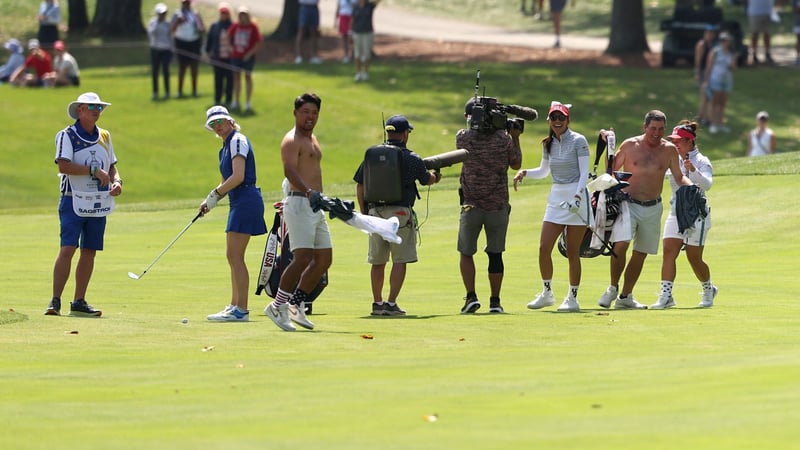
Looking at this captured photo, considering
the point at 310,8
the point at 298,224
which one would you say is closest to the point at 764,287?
the point at 298,224

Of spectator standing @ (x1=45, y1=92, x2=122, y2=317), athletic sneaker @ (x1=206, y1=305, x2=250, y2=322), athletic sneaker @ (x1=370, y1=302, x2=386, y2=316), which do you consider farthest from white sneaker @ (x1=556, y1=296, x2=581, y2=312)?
spectator standing @ (x1=45, y1=92, x2=122, y2=317)

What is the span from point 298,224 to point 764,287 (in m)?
5.71

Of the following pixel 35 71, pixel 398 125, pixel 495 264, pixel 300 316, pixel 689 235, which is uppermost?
pixel 398 125

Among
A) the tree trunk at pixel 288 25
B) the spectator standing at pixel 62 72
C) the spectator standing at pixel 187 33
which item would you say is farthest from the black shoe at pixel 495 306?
the tree trunk at pixel 288 25

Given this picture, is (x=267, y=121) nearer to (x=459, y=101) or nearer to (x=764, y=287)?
(x=459, y=101)

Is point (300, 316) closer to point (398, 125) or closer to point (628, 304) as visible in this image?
point (398, 125)

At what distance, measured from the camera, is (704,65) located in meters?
38.3

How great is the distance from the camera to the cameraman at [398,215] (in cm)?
1440

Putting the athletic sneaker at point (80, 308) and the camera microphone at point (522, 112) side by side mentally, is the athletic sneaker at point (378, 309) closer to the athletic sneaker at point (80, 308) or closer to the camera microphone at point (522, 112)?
the camera microphone at point (522, 112)

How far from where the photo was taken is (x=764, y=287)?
16734mm

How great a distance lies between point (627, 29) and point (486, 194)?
1178 inches

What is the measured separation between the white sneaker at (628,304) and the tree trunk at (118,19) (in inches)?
1339

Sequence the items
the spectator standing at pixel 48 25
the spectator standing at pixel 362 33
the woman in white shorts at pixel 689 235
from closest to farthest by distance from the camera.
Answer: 1. the woman in white shorts at pixel 689 235
2. the spectator standing at pixel 362 33
3. the spectator standing at pixel 48 25

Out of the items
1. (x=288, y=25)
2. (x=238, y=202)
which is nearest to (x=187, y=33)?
(x=288, y=25)
